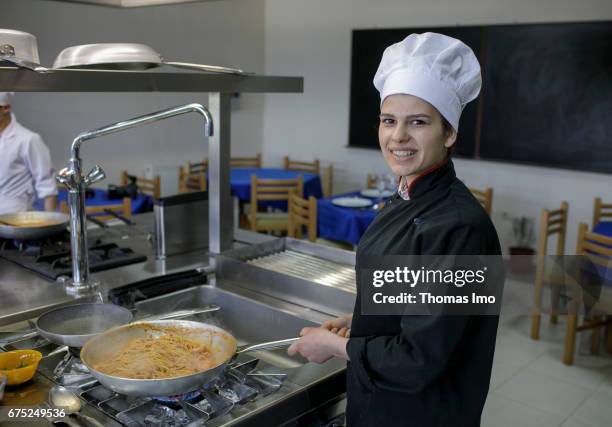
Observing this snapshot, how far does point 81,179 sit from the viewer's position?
137 cm

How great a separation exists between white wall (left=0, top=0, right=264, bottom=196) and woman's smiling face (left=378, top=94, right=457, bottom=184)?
146 inches

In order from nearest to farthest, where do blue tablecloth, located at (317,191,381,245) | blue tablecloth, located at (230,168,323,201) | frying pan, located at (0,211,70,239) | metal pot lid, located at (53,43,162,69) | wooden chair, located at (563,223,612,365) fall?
metal pot lid, located at (53,43,162,69) < frying pan, located at (0,211,70,239) < wooden chair, located at (563,223,612,365) < blue tablecloth, located at (317,191,381,245) < blue tablecloth, located at (230,168,323,201)

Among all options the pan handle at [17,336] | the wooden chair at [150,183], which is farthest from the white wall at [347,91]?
the pan handle at [17,336]

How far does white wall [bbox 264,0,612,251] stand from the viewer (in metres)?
4.08

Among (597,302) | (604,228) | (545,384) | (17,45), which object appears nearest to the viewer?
(17,45)

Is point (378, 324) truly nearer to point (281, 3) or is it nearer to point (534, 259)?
point (534, 259)

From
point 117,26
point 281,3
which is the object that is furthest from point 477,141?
point 117,26

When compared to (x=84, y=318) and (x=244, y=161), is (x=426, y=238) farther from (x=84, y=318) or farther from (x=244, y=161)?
(x=244, y=161)

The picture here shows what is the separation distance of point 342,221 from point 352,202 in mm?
214

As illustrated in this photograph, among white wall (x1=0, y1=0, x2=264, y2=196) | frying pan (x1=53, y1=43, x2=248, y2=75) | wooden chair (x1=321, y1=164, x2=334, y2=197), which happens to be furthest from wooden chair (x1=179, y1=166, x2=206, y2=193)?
Result: frying pan (x1=53, y1=43, x2=248, y2=75)

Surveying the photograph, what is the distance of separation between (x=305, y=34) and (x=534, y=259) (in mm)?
2856

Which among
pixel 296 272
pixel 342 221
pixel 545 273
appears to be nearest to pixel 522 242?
pixel 545 273

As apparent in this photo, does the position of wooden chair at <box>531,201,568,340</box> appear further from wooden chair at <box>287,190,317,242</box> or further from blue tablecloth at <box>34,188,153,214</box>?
blue tablecloth at <box>34,188,153,214</box>

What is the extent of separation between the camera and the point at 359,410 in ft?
3.57
